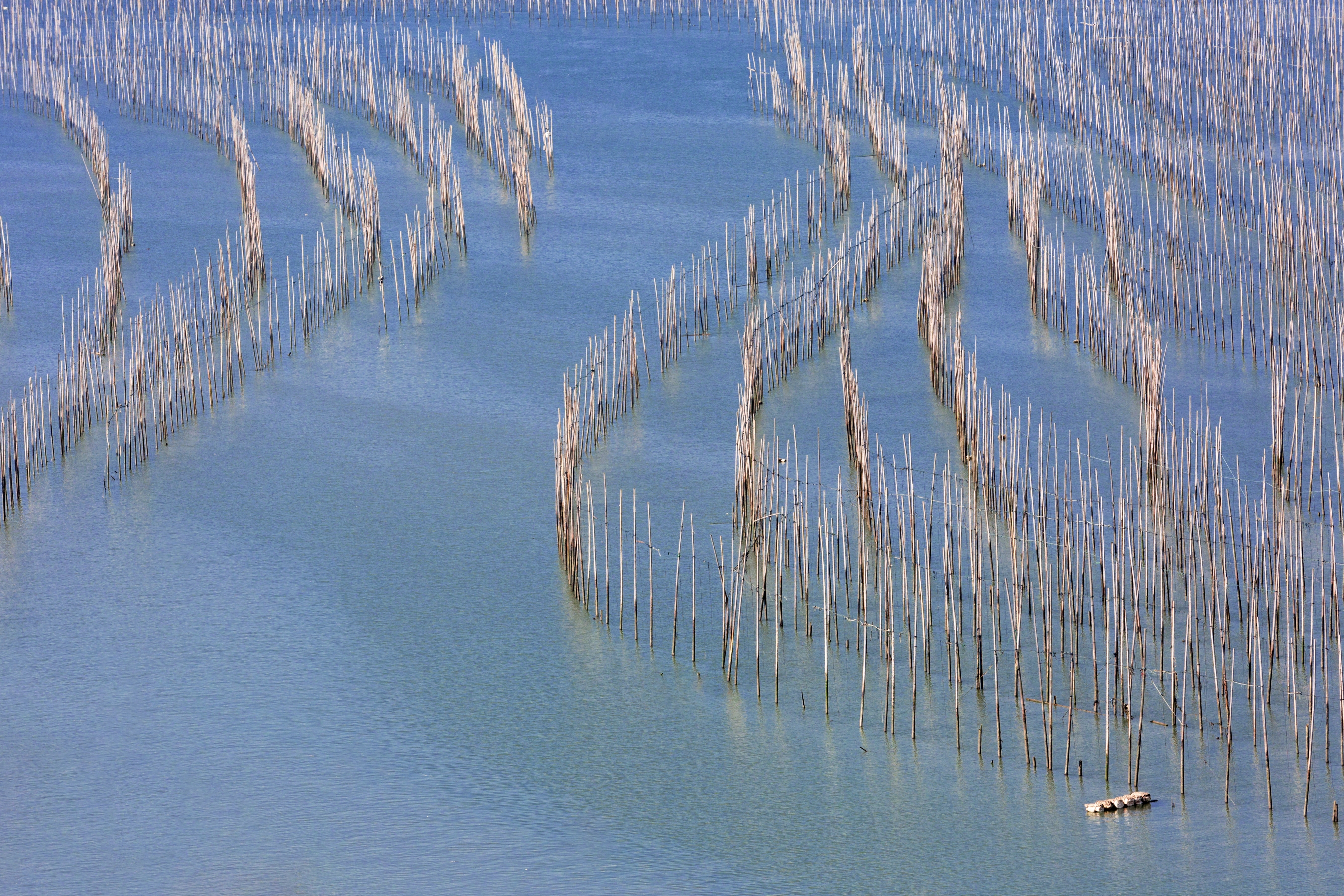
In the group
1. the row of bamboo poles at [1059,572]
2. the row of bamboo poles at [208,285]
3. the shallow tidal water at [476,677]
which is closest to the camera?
the shallow tidal water at [476,677]

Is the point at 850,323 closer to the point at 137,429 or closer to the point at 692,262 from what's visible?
the point at 692,262

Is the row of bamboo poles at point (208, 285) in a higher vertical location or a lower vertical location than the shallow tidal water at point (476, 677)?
higher

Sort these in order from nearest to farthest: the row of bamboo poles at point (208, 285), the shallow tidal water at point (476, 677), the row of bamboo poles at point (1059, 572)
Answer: the shallow tidal water at point (476, 677)
the row of bamboo poles at point (1059, 572)
the row of bamboo poles at point (208, 285)

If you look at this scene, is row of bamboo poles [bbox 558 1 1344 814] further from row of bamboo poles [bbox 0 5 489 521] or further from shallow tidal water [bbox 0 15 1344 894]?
row of bamboo poles [bbox 0 5 489 521]

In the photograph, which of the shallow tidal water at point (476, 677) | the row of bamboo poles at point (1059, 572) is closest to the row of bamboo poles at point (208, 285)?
the shallow tidal water at point (476, 677)

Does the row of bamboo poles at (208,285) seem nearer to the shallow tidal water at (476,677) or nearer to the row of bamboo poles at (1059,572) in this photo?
the shallow tidal water at (476,677)

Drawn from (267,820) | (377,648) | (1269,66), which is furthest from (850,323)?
(1269,66)

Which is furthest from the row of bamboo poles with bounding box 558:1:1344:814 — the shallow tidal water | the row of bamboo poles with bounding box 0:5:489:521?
the row of bamboo poles with bounding box 0:5:489:521

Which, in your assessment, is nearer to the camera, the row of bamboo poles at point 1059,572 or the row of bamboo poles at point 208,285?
the row of bamboo poles at point 1059,572

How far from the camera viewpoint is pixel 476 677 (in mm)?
4098

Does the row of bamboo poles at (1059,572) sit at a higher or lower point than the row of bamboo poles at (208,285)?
lower

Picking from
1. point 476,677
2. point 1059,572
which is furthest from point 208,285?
point 1059,572

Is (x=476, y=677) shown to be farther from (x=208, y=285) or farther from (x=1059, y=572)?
(x=208, y=285)

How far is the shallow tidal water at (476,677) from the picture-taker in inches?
130
